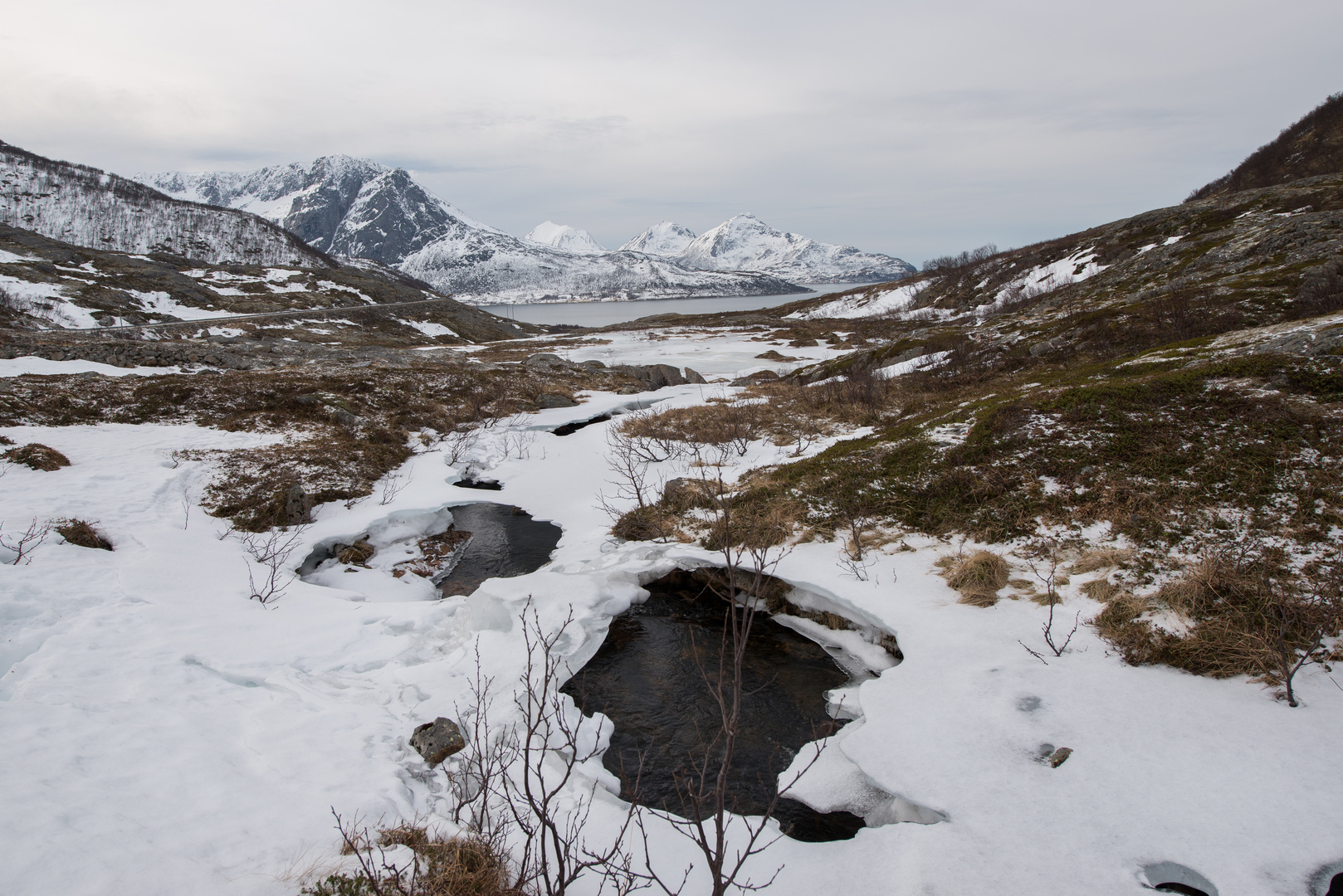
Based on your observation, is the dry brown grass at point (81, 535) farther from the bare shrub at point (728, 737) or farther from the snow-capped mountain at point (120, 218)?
the snow-capped mountain at point (120, 218)

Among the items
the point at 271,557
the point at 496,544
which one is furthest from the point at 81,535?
the point at 496,544

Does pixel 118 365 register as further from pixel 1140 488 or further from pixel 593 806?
pixel 1140 488

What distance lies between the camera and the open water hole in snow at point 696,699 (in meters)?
6.41

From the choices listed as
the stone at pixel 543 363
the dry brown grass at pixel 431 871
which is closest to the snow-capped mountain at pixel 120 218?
the stone at pixel 543 363

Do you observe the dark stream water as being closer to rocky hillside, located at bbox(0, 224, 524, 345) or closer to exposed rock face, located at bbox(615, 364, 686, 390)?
exposed rock face, located at bbox(615, 364, 686, 390)

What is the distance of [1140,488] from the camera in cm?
943

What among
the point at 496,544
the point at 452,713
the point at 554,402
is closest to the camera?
the point at 452,713

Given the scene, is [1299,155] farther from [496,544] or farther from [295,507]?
[295,507]

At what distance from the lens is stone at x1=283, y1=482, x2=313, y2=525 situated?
1320 cm

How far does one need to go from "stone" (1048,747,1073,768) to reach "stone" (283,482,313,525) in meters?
14.6

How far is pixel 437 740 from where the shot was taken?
→ 6426 millimetres

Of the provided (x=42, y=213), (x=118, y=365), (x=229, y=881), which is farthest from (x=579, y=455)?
(x=42, y=213)

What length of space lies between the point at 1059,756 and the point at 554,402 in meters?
25.3

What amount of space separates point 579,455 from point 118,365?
23.7 meters
